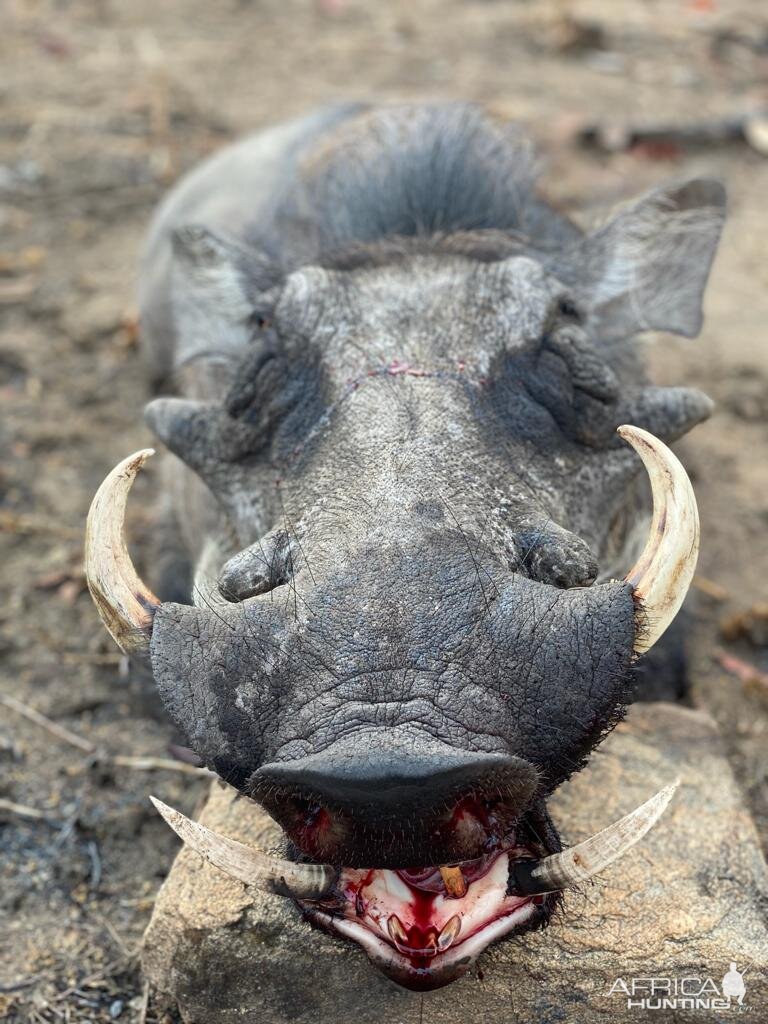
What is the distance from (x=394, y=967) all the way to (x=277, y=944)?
Result: 0.38 metres

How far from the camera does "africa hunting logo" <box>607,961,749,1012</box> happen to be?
7.47ft

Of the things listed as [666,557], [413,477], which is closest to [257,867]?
[413,477]

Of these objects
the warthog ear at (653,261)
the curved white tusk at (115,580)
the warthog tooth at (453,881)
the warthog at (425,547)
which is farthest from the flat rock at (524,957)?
the warthog ear at (653,261)

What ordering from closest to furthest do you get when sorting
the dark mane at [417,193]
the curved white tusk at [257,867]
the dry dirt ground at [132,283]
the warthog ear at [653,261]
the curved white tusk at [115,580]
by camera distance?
the curved white tusk at [257,867], the curved white tusk at [115,580], the dry dirt ground at [132,283], the warthog ear at [653,261], the dark mane at [417,193]

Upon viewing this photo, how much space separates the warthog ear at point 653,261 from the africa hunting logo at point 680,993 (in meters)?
1.62

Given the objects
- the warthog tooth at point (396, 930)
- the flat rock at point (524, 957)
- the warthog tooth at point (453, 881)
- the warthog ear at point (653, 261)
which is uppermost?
the warthog ear at point (653, 261)

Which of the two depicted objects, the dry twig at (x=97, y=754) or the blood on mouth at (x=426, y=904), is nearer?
the blood on mouth at (x=426, y=904)

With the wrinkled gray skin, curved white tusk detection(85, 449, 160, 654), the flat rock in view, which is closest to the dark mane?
the wrinkled gray skin

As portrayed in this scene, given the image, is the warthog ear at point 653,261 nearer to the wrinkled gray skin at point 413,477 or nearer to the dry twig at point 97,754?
the wrinkled gray skin at point 413,477

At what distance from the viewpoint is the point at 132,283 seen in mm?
5594

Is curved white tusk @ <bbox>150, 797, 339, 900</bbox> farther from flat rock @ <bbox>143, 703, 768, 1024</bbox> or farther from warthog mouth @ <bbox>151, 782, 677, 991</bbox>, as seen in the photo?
flat rock @ <bbox>143, 703, 768, 1024</bbox>

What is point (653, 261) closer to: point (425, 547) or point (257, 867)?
point (425, 547)

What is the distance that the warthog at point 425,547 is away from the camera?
1964 mm

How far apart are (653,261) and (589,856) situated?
1.88 meters
